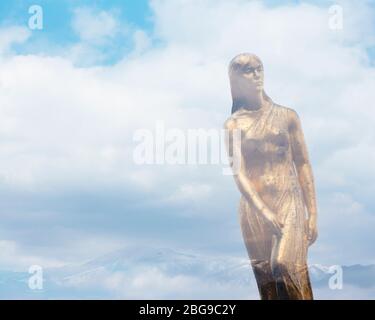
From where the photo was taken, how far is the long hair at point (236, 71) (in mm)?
13781

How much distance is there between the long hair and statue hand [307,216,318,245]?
210 centimetres

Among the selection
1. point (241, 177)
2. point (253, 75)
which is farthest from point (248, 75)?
point (241, 177)

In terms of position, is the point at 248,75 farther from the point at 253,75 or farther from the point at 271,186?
the point at 271,186

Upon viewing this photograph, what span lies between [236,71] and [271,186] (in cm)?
195

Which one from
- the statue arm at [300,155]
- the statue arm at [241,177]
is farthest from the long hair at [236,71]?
the statue arm at [300,155]

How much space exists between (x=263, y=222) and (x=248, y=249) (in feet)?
1.76

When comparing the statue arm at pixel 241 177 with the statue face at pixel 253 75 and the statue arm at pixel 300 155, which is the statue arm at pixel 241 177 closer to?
the statue face at pixel 253 75

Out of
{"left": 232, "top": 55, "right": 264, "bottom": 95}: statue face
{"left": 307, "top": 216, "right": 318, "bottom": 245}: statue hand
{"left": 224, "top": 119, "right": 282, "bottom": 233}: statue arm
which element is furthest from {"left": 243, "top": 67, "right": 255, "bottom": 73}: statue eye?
{"left": 307, "top": 216, "right": 318, "bottom": 245}: statue hand

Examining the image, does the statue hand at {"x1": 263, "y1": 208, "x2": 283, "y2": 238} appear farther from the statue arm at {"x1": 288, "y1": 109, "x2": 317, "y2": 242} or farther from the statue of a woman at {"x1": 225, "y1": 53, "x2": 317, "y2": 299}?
the statue arm at {"x1": 288, "y1": 109, "x2": 317, "y2": 242}

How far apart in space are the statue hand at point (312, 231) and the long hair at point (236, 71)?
2095mm
